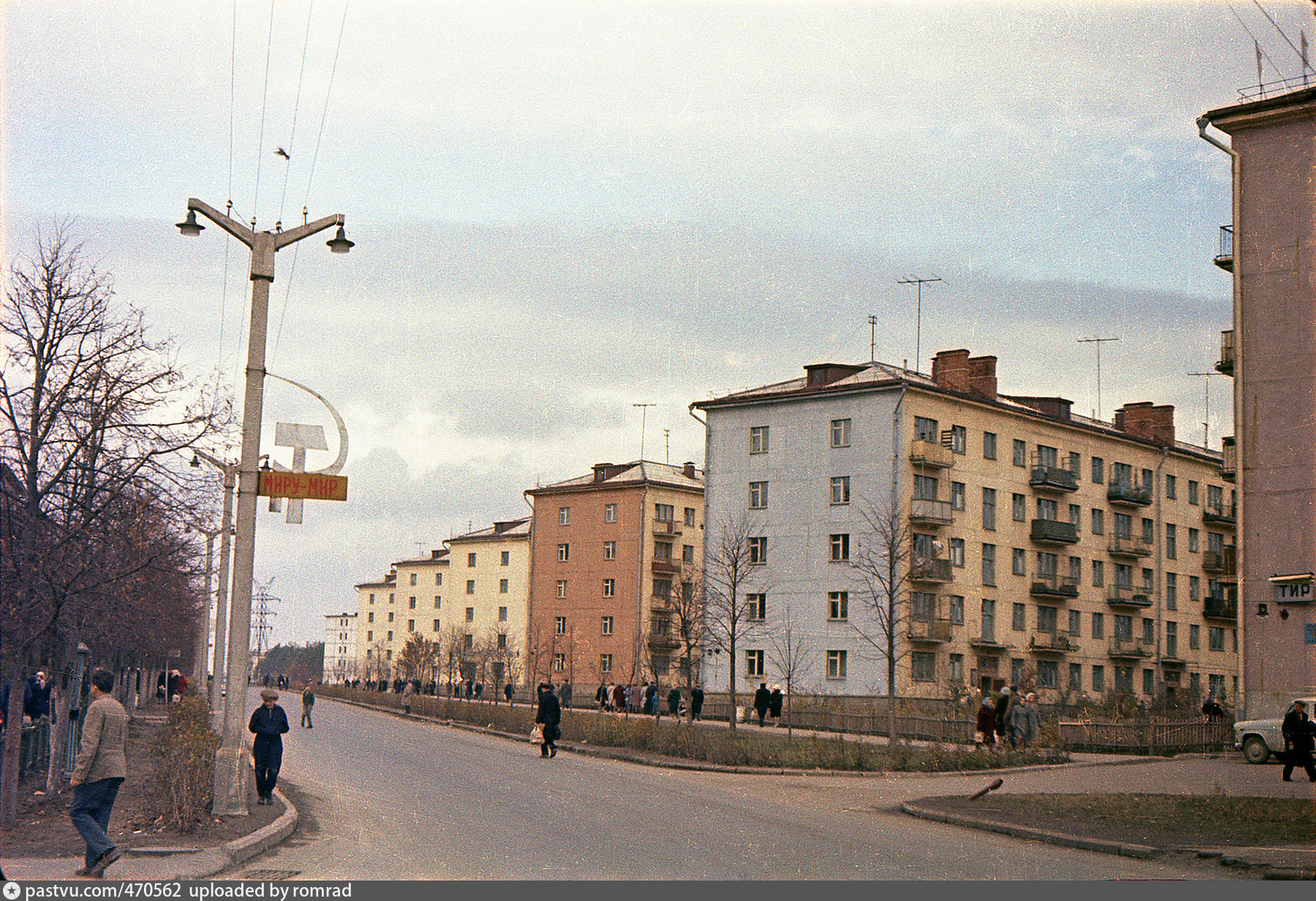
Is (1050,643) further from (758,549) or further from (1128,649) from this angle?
(758,549)

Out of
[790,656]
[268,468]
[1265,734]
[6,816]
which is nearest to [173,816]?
[6,816]

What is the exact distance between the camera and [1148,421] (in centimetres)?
7556

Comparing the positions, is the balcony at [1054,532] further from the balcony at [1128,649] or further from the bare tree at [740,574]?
the bare tree at [740,574]

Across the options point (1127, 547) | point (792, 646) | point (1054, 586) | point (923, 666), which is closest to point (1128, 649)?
point (1127, 547)

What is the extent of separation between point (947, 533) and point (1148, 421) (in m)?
21.9

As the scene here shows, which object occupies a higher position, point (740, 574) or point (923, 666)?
point (740, 574)

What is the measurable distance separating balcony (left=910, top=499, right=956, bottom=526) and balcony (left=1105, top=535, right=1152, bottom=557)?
15.1 metres

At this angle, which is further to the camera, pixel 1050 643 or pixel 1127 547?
pixel 1127 547

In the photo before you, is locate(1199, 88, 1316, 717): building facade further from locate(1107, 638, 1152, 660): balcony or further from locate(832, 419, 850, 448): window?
locate(1107, 638, 1152, 660): balcony

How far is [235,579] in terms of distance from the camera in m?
15.9

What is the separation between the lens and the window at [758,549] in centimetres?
6247

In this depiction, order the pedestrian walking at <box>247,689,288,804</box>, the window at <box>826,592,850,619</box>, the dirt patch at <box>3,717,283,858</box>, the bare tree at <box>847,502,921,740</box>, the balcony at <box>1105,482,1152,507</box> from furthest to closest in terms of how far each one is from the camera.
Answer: the balcony at <box>1105,482,1152,507</box>
the window at <box>826,592,850,619</box>
the bare tree at <box>847,502,921,740</box>
the pedestrian walking at <box>247,689,288,804</box>
the dirt patch at <box>3,717,283,858</box>

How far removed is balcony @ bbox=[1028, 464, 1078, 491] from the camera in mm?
65312

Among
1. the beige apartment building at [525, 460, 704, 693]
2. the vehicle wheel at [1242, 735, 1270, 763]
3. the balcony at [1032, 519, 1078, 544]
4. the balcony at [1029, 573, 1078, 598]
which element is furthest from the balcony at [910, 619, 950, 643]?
the beige apartment building at [525, 460, 704, 693]
